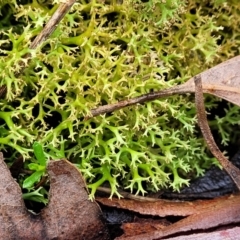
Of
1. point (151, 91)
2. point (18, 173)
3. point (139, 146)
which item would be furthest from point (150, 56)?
point (18, 173)

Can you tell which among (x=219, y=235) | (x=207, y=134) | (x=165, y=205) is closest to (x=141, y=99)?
(x=207, y=134)

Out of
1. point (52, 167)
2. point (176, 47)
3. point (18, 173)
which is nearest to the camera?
point (52, 167)

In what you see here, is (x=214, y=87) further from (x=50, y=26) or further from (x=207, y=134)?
(x=50, y=26)

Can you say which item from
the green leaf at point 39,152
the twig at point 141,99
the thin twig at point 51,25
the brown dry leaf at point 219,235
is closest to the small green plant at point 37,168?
the green leaf at point 39,152

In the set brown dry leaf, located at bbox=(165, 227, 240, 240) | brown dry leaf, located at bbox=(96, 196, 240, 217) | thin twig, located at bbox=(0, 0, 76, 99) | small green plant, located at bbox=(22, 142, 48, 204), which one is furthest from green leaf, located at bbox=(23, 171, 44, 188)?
brown dry leaf, located at bbox=(165, 227, 240, 240)

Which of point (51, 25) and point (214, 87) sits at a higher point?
point (51, 25)

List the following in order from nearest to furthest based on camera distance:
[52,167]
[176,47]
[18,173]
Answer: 1. [52,167]
2. [18,173]
3. [176,47]

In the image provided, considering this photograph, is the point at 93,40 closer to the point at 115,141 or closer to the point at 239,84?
the point at 115,141

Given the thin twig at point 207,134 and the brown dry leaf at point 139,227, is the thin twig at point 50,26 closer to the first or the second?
the thin twig at point 207,134
